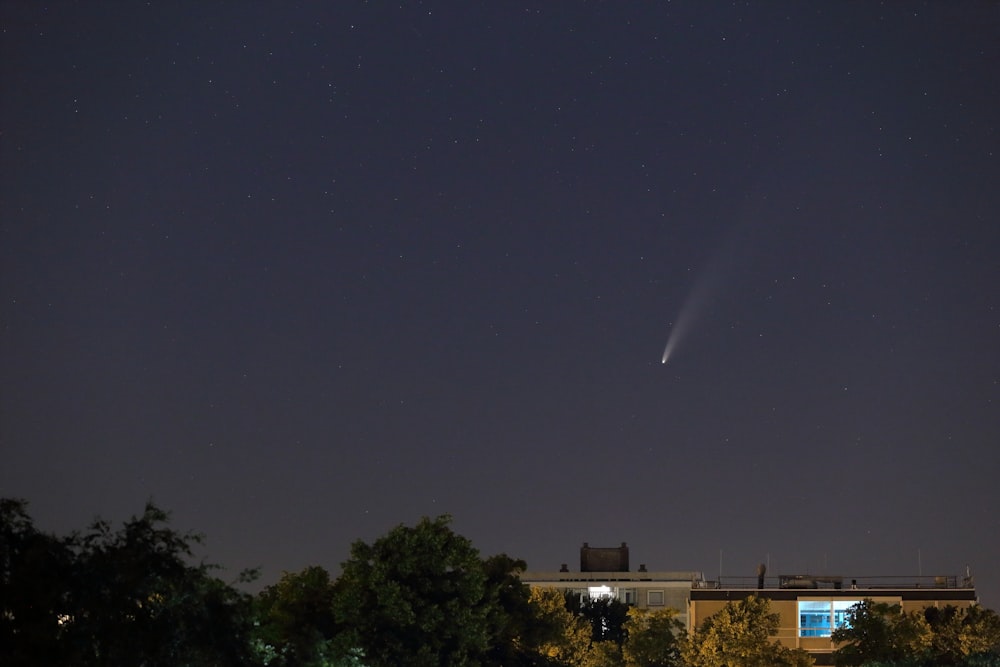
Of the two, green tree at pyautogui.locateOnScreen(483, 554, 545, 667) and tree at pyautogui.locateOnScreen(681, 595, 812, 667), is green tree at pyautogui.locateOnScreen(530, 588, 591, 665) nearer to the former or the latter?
tree at pyautogui.locateOnScreen(681, 595, 812, 667)

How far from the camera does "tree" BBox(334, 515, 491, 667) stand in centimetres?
4712

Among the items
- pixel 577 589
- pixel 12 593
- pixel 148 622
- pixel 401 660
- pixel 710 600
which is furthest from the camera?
pixel 577 589

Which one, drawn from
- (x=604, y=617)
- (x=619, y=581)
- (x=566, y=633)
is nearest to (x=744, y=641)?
(x=566, y=633)

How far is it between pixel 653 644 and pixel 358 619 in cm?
3372

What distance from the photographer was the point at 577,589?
136 meters

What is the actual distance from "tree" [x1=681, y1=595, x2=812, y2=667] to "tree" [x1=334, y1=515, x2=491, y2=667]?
21.1m

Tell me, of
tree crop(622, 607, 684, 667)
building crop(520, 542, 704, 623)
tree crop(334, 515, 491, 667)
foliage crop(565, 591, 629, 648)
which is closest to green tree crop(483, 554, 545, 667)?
tree crop(334, 515, 491, 667)

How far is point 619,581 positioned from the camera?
449 ft

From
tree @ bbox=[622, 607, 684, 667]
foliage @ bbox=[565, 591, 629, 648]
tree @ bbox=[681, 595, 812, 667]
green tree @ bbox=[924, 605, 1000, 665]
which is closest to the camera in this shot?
tree @ bbox=[681, 595, 812, 667]

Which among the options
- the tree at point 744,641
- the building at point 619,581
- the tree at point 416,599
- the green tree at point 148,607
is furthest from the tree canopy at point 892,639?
the building at point 619,581

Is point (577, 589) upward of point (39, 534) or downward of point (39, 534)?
upward

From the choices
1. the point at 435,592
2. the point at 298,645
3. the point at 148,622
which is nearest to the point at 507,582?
the point at 435,592

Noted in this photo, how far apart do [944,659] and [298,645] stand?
4363 cm

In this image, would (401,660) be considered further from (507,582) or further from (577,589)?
(577,589)
